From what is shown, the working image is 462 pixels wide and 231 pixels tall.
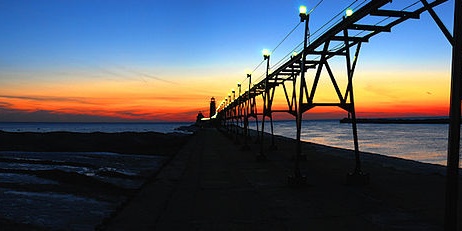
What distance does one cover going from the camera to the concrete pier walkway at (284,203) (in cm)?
825

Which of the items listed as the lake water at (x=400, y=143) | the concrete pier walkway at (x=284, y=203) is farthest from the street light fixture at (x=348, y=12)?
the lake water at (x=400, y=143)

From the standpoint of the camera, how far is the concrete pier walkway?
27.1 feet

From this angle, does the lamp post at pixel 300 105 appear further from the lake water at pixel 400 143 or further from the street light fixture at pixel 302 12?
the lake water at pixel 400 143

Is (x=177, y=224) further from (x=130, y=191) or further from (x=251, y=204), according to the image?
(x=130, y=191)

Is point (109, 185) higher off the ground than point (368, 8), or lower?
lower

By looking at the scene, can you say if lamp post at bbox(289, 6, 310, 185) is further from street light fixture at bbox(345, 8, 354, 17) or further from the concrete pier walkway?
street light fixture at bbox(345, 8, 354, 17)

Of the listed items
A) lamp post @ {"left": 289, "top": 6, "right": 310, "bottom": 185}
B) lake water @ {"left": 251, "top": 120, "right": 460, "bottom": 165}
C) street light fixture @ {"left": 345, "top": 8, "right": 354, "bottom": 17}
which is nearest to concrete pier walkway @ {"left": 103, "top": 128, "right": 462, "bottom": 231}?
lamp post @ {"left": 289, "top": 6, "right": 310, "bottom": 185}

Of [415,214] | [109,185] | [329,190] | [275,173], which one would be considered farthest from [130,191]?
[415,214]

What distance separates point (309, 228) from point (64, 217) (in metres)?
7.61

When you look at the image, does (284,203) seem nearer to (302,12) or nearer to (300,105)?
(300,105)

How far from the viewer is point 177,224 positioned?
8391mm

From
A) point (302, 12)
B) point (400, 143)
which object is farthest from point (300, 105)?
point (400, 143)

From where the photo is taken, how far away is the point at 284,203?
33.9 feet

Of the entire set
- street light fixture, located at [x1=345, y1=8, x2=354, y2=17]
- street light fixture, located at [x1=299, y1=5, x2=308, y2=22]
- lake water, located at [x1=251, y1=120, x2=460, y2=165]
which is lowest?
lake water, located at [x1=251, y1=120, x2=460, y2=165]
